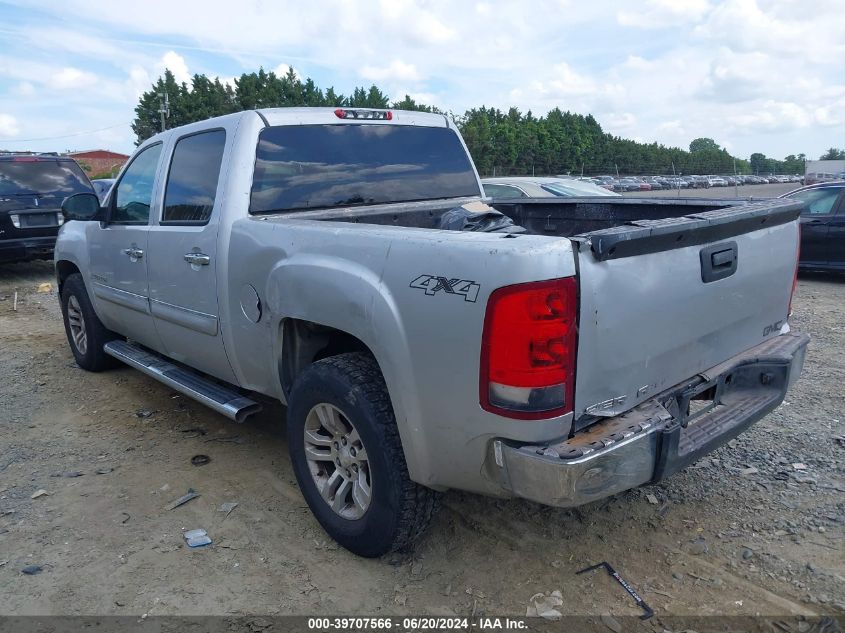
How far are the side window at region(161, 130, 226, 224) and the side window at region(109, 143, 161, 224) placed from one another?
302 mm

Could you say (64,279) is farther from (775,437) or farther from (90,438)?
(775,437)

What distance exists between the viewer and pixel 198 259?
3641mm

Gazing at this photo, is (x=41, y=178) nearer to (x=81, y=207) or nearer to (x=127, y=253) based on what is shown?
(x=81, y=207)

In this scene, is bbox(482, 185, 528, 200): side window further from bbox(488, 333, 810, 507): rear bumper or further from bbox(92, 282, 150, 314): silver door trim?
bbox(488, 333, 810, 507): rear bumper

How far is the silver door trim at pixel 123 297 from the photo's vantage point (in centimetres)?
441

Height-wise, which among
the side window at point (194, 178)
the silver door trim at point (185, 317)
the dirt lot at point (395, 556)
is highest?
the side window at point (194, 178)

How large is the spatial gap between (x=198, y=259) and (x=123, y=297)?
1.37 meters

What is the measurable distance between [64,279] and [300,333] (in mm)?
3710

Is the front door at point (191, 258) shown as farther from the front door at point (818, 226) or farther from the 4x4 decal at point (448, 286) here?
the front door at point (818, 226)

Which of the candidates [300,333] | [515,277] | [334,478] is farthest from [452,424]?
[300,333]

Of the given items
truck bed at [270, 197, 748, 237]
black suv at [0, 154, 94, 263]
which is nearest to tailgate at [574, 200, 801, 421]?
truck bed at [270, 197, 748, 237]

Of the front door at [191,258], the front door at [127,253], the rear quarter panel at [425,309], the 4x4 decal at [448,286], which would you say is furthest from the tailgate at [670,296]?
the front door at [127,253]

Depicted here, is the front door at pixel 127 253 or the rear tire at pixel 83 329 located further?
the rear tire at pixel 83 329

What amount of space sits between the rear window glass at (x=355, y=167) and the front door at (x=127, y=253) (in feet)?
3.72
